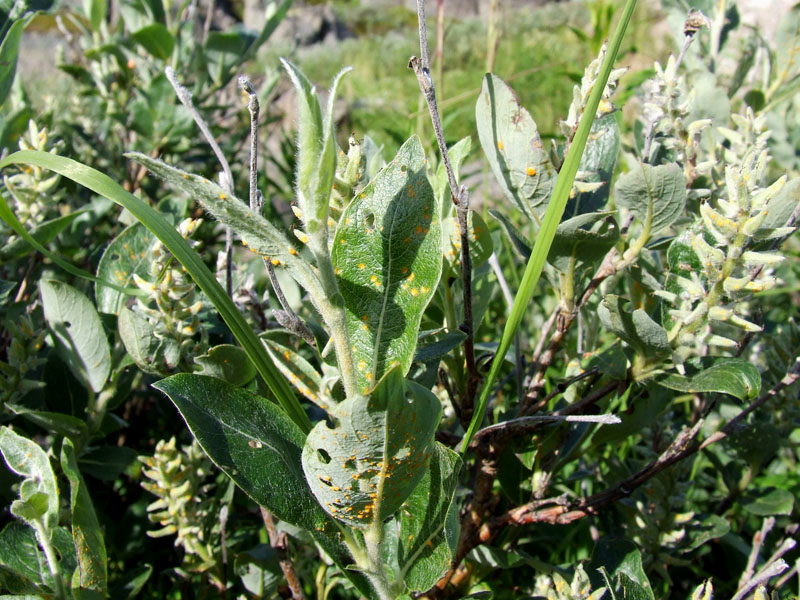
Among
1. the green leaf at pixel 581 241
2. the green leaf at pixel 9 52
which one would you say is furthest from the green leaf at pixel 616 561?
the green leaf at pixel 9 52

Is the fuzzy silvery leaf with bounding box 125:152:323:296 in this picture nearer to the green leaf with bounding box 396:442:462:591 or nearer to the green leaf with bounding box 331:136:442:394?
the green leaf with bounding box 331:136:442:394

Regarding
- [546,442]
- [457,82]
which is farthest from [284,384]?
[457,82]

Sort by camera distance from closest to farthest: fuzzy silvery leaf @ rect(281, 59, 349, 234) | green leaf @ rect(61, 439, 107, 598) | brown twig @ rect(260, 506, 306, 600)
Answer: fuzzy silvery leaf @ rect(281, 59, 349, 234) < green leaf @ rect(61, 439, 107, 598) < brown twig @ rect(260, 506, 306, 600)

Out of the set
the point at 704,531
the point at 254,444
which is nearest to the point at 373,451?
the point at 254,444

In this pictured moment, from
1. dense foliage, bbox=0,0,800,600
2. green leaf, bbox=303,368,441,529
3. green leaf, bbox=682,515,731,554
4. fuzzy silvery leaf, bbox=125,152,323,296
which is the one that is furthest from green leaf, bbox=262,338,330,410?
green leaf, bbox=682,515,731,554

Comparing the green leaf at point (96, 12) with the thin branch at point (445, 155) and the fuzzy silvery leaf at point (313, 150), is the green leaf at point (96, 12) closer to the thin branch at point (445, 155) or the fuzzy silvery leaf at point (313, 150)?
the thin branch at point (445, 155)

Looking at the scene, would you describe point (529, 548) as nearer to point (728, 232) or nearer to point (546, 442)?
point (546, 442)
